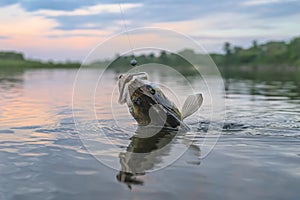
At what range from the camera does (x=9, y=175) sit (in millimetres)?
8109

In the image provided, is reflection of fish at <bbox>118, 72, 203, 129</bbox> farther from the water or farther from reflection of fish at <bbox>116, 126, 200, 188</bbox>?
the water

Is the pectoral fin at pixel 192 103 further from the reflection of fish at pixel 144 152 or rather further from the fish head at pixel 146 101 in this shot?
the reflection of fish at pixel 144 152

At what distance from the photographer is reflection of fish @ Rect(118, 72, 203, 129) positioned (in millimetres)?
10844

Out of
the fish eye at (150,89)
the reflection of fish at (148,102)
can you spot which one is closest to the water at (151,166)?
the reflection of fish at (148,102)

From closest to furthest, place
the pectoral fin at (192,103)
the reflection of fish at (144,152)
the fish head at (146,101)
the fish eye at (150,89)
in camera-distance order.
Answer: the reflection of fish at (144,152), the fish head at (146,101), the fish eye at (150,89), the pectoral fin at (192,103)

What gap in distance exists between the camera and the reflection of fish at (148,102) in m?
10.8

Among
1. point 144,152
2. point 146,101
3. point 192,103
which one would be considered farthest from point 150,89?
point 192,103

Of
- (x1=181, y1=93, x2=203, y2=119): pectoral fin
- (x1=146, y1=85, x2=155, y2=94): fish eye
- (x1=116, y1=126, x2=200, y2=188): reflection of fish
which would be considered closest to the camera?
(x1=116, y1=126, x2=200, y2=188): reflection of fish

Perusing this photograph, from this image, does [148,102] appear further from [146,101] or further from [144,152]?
[144,152]

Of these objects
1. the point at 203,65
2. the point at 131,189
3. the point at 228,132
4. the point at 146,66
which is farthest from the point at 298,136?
the point at 131,189

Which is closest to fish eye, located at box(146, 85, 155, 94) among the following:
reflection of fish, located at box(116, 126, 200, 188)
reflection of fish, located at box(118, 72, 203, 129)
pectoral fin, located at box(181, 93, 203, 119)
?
reflection of fish, located at box(118, 72, 203, 129)

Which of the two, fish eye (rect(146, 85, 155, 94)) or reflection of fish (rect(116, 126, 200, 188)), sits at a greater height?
fish eye (rect(146, 85, 155, 94))

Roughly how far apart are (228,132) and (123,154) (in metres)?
4.32

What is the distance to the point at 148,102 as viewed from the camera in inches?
447
